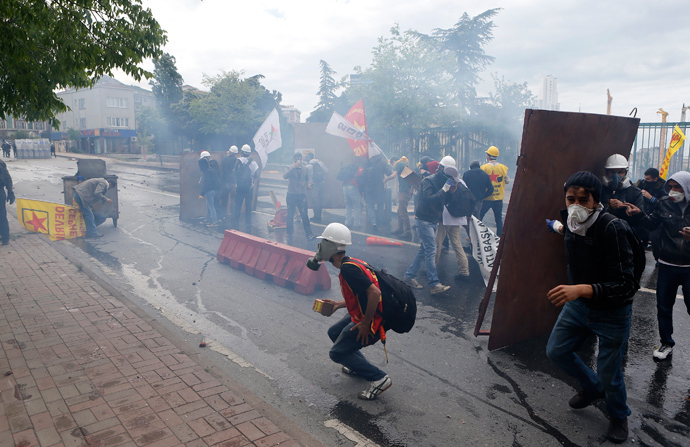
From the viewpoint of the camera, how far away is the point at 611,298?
3.00 meters

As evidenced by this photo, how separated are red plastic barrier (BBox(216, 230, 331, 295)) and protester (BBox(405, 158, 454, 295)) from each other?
1507 millimetres

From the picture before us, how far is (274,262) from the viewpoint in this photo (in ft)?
24.3

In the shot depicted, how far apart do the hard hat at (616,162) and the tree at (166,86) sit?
3868 centimetres

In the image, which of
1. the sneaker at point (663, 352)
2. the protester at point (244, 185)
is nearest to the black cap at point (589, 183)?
the sneaker at point (663, 352)

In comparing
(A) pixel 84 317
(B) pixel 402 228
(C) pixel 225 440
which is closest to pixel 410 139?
(B) pixel 402 228

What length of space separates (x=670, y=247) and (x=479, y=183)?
14.2 feet

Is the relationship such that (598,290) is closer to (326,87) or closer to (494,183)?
(494,183)

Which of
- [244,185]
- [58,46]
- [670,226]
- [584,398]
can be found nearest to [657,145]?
[670,226]

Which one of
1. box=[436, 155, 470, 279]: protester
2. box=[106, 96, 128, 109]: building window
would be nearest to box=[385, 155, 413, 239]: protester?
box=[436, 155, 470, 279]: protester

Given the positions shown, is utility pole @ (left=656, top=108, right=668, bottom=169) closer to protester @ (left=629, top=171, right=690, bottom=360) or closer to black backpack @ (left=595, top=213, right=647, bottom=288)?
protester @ (left=629, top=171, right=690, bottom=360)

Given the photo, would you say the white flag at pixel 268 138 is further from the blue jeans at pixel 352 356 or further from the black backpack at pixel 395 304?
the black backpack at pixel 395 304

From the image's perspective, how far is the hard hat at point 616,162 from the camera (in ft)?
15.8

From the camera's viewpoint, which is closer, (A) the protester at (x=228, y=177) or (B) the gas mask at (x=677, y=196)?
(B) the gas mask at (x=677, y=196)

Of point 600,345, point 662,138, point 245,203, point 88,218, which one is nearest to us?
point 600,345
